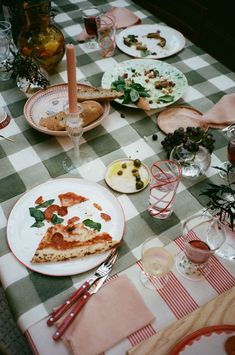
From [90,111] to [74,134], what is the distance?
182mm

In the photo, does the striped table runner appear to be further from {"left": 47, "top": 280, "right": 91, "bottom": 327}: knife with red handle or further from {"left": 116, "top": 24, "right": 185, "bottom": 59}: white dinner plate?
{"left": 116, "top": 24, "right": 185, "bottom": 59}: white dinner plate

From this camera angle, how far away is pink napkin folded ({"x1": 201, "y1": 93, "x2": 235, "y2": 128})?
4.32ft

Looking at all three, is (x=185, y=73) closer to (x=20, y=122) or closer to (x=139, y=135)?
(x=139, y=135)

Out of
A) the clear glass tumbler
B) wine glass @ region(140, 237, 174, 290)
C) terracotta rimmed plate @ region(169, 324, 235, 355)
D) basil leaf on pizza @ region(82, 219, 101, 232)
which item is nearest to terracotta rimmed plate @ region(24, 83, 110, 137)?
A: the clear glass tumbler

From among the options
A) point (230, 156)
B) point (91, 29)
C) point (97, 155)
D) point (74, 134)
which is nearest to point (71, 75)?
point (74, 134)

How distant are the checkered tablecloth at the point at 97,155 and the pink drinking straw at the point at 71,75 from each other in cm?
23

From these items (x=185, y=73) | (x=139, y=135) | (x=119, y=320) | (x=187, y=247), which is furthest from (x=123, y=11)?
(x=119, y=320)

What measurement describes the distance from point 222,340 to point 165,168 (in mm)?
501

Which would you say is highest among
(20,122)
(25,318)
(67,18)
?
(67,18)

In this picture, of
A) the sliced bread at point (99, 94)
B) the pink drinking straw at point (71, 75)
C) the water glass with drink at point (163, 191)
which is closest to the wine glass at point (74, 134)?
the pink drinking straw at point (71, 75)

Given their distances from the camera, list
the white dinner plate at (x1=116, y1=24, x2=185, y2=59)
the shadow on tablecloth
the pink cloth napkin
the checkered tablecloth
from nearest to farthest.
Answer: the checkered tablecloth < the shadow on tablecloth < the white dinner plate at (x1=116, y1=24, x2=185, y2=59) < the pink cloth napkin

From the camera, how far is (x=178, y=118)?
1.35 metres

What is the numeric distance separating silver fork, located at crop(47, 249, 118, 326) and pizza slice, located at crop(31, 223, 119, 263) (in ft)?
0.10

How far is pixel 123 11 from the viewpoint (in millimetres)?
1887
